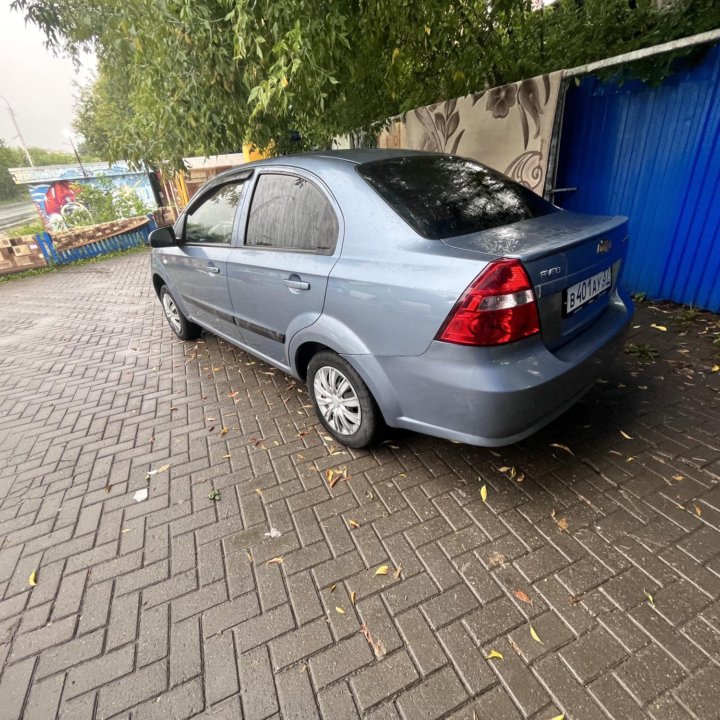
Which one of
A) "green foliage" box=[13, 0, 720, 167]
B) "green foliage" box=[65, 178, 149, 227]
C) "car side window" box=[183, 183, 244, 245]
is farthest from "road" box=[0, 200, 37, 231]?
"car side window" box=[183, 183, 244, 245]

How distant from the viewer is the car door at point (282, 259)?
93.7 inches

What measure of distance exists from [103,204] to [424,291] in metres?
16.8

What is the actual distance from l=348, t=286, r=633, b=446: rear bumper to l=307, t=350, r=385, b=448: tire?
0.58 feet

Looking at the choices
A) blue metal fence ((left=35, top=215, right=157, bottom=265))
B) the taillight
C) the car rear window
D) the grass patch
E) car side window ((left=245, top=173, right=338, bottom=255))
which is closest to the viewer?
the taillight

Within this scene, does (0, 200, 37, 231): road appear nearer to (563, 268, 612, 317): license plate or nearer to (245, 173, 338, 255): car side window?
(245, 173, 338, 255): car side window

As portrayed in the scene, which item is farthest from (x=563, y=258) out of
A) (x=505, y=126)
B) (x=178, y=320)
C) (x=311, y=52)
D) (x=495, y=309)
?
(x=178, y=320)

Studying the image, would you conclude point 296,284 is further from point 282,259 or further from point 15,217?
point 15,217

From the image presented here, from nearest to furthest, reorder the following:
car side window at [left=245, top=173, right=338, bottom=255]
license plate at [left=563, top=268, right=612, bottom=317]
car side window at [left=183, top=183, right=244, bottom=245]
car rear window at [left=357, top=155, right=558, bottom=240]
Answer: license plate at [left=563, top=268, right=612, bottom=317] → car rear window at [left=357, top=155, right=558, bottom=240] → car side window at [left=245, top=173, right=338, bottom=255] → car side window at [left=183, top=183, right=244, bottom=245]

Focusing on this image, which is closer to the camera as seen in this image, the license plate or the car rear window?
the license plate

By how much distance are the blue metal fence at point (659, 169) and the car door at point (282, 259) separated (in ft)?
11.2

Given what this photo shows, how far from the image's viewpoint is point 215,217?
3.42 metres

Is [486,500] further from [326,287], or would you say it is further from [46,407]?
[46,407]

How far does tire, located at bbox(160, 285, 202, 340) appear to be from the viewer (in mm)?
4605

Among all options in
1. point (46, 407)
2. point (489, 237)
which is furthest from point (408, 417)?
point (46, 407)
